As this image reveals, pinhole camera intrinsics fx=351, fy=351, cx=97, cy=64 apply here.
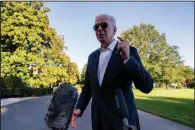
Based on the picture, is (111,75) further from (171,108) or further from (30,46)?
(30,46)

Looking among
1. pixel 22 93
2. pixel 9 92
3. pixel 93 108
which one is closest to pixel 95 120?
pixel 93 108

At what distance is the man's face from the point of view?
6.35 ft

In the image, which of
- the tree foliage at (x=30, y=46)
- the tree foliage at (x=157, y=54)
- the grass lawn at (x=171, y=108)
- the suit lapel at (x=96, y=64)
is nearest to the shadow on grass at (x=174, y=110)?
the grass lawn at (x=171, y=108)

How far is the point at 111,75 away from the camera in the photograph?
1.81m

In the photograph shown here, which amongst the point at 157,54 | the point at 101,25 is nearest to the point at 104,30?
the point at 101,25

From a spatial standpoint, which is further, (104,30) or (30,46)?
(30,46)

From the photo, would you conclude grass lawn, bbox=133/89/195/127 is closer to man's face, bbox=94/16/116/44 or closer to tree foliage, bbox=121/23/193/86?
man's face, bbox=94/16/116/44

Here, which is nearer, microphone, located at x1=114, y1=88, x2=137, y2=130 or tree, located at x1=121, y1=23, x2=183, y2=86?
microphone, located at x1=114, y1=88, x2=137, y2=130

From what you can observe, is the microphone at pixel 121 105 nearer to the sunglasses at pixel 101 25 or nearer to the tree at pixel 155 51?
the sunglasses at pixel 101 25

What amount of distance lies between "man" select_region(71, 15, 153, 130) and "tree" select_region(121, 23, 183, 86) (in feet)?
150

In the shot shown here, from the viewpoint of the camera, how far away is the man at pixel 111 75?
1.68 m

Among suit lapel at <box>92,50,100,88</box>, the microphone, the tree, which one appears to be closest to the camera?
the microphone

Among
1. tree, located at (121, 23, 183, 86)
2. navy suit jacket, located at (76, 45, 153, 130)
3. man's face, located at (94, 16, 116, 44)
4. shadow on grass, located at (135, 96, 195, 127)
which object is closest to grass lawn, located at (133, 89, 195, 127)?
shadow on grass, located at (135, 96, 195, 127)

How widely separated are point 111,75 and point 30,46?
1145 inches
